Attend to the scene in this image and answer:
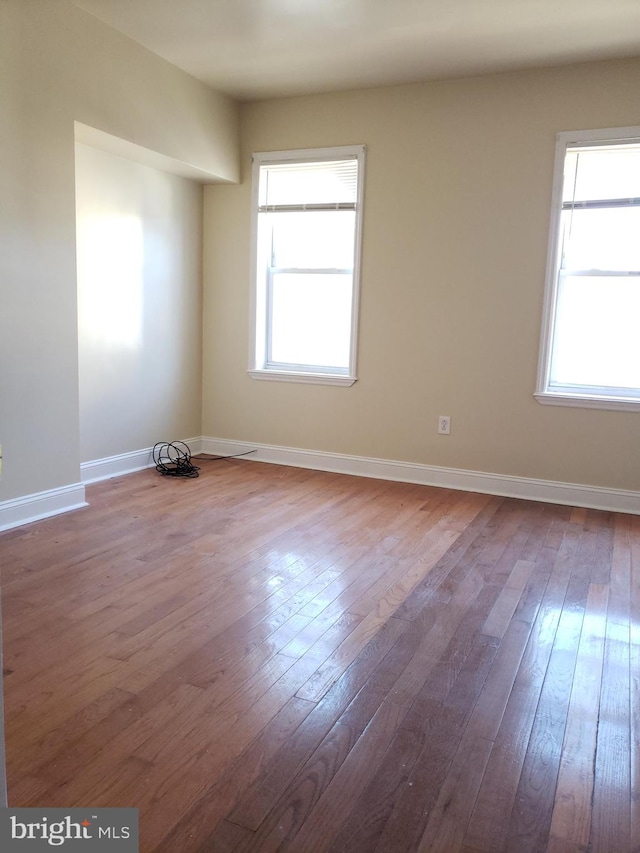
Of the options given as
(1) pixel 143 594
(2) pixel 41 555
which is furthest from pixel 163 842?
(2) pixel 41 555

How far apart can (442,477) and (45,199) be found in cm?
293

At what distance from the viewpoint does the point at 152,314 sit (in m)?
4.63

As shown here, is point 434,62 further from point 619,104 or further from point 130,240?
point 130,240

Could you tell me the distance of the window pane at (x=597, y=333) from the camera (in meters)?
3.96

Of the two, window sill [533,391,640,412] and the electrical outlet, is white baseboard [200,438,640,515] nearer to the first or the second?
the electrical outlet

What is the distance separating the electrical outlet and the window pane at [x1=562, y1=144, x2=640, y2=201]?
154 centimetres

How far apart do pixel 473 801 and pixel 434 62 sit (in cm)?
386

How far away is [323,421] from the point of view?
4863 millimetres

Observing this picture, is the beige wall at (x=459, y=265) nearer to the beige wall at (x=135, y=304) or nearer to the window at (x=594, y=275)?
the window at (x=594, y=275)

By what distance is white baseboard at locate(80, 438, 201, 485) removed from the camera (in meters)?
4.22

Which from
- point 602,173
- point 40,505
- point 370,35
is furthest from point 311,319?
point 40,505

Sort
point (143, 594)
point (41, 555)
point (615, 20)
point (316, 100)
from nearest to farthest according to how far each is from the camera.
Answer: point (143, 594) → point (41, 555) → point (615, 20) → point (316, 100)

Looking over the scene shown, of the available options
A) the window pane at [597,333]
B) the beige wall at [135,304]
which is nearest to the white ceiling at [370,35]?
the beige wall at [135,304]

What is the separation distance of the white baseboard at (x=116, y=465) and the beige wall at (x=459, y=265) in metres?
1.17
